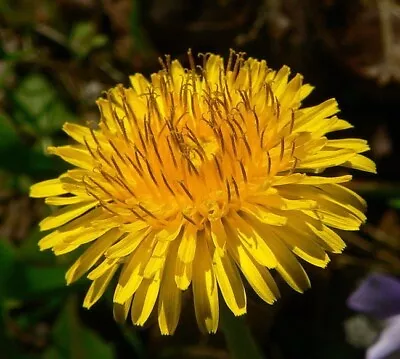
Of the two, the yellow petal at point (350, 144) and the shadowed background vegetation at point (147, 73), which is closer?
the yellow petal at point (350, 144)

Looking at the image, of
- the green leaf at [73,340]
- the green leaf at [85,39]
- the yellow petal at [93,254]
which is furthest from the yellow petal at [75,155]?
the green leaf at [85,39]

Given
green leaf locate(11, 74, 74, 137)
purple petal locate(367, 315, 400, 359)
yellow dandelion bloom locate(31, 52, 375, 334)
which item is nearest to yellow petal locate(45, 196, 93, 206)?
yellow dandelion bloom locate(31, 52, 375, 334)

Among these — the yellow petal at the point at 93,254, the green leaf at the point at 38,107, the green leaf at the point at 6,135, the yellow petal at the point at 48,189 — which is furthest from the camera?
the green leaf at the point at 38,107

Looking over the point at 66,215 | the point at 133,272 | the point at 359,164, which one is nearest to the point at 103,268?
the point at 133,272

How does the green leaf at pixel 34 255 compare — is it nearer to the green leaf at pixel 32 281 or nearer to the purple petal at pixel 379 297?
the green leaf at pixel 32 281

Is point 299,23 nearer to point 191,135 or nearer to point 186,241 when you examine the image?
point 191,135
